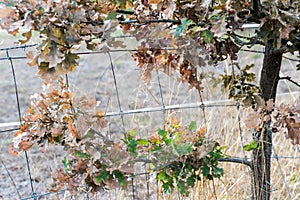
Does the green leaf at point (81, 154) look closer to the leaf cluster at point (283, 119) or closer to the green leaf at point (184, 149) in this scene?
the green leaf at point (184, 149)

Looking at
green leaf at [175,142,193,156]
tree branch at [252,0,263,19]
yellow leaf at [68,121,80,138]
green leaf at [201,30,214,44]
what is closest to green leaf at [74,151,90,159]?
yellow leaf at [68,121,80,138]

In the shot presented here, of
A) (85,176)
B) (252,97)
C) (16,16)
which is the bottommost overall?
(85,176)

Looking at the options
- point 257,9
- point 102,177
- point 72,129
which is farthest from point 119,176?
point 257,9

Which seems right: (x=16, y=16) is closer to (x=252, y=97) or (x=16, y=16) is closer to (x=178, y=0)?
(x=178, y=0)

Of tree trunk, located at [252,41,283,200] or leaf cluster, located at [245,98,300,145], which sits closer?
leaf cluster, located at [245,98,300,145]

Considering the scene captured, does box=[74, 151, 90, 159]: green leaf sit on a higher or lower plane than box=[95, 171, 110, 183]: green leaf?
higher

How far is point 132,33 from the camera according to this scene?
1172 millimetres

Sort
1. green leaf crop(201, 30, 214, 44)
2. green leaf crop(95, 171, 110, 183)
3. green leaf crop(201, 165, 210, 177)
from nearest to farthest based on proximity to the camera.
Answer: green leaf crop(201, 30, 214, 44) → green leaf crop(95, 171, 110, 183) → green leaf crop(201, 165, 210, 177)

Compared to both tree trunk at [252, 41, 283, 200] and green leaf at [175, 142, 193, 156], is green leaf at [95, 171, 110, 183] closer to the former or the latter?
green leaf at [175, 142, 193, 156]

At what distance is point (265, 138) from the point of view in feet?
4.51

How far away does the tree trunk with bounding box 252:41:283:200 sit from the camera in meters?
1.30

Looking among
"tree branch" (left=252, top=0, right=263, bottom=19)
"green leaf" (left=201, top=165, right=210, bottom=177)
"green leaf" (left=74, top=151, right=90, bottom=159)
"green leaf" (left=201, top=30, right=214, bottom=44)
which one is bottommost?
"green leaf" (left=201, top=165, right=210, bottom=177)

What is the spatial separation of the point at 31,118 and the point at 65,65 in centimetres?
27

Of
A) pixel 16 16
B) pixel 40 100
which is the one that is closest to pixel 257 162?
pixel 40 100
